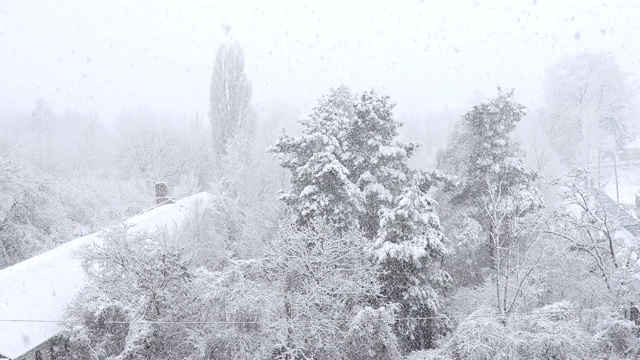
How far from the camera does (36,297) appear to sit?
13.8 m

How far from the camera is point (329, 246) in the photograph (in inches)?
609

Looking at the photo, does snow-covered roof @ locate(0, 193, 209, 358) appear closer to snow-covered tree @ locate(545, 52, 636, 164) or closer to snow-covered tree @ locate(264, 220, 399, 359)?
snow-covered tree @ locate(264, 220, 399, 359)

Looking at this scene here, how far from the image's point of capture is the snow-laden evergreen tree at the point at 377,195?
16828 millimetres

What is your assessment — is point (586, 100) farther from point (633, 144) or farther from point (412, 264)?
point (412, 264)

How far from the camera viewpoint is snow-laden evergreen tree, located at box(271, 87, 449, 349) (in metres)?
16.8

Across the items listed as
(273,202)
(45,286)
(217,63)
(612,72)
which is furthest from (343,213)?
(612,72)

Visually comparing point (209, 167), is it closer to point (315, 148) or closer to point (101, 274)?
point (315, 148)

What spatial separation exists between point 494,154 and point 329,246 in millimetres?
9590

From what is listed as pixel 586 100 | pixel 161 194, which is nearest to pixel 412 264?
pixel 161 194

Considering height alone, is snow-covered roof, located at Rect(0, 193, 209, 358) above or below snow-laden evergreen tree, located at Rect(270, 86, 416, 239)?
below

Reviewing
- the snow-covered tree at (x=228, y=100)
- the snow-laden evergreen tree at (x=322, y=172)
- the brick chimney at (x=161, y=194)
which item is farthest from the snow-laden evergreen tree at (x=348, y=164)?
the snow-covered tree at (x=228, y=100)

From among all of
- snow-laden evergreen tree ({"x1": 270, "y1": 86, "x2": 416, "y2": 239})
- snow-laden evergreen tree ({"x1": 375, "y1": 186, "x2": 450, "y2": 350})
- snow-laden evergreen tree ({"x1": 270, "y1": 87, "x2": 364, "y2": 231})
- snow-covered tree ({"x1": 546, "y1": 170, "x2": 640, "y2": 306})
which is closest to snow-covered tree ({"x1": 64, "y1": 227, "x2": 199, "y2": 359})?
snow-laden evergreen tree ({"x1": 270, "y1": 87, "x2": 364, "y2": 231})

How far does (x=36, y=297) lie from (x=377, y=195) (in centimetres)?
1192

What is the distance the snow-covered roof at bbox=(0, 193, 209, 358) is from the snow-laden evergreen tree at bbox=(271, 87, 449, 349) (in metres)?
7.68
